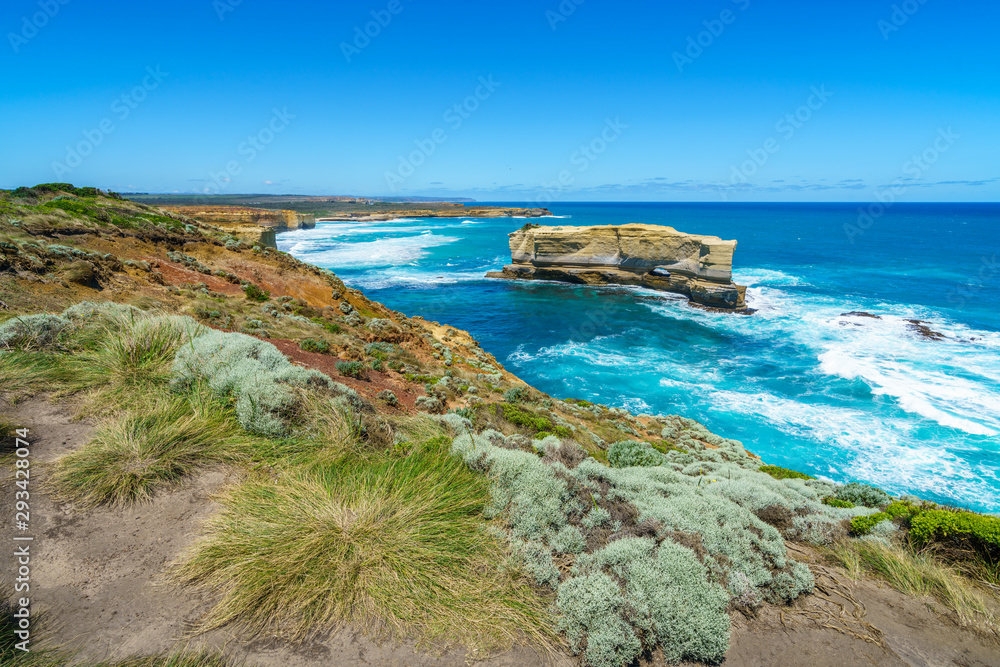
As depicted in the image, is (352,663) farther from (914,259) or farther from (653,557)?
(914,259)

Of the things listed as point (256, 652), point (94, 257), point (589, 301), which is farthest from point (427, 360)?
point (589, 301)

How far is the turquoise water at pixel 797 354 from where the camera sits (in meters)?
15.0

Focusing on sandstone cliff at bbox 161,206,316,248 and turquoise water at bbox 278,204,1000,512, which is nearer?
turquoise water at bbox 278,204,1000,512

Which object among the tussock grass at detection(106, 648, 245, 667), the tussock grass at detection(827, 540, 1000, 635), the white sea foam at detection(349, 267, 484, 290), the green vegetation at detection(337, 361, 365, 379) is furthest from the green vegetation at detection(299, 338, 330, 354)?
the white sea foam at detection(349, 267, 484, 290)

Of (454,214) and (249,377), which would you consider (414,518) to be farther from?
(454,214)

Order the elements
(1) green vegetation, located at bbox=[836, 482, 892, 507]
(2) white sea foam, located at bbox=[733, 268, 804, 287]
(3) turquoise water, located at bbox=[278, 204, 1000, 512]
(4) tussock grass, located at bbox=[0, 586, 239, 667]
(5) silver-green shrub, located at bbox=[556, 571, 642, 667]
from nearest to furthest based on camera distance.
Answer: (4) tussock grass, located at bbox=[0, 586, 239, 667], (5) silver-green shrub, located at bbox=[556, 571, 642, 667], (1) green vegetation, located at bbox=[836, 482, 892, 507], (3) turquoise water, located at bbox=[278, 204, 1000, 512], (2) white sea foam, located at bbox=[733, 268, 804, 287]

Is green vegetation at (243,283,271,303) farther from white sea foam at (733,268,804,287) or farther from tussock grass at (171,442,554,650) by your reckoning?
white sea foam at (733,268,804,287)

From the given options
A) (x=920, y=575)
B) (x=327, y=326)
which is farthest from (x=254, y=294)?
(x=920, y=575)

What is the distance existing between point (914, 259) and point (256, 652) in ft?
251

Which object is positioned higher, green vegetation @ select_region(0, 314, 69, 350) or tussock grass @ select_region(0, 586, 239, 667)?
green vegetation @ select_region(0, 314, 69, 350)

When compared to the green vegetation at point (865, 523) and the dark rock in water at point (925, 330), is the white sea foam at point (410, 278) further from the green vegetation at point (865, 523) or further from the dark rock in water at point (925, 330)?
the green vegetation at point (865, 523)

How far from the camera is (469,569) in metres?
3.98

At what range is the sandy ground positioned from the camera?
10.3ft

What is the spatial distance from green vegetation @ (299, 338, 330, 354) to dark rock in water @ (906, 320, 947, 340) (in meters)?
33.9
